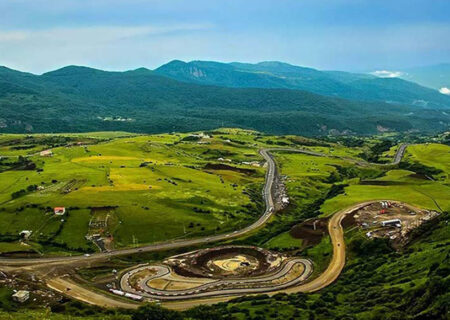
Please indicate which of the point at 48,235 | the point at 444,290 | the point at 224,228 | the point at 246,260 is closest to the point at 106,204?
the point at 48,235

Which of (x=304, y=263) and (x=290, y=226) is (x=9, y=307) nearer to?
(x=304, y=263)

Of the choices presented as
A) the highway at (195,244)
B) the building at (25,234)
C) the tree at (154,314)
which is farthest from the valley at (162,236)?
the tree at (154,314)

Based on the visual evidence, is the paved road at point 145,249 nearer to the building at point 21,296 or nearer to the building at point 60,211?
the building at point 21,296

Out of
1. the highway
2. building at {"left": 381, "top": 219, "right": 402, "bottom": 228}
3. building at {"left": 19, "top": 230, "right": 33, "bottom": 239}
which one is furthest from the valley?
building at {"left": 381, "top": 219, "right": 402, "bottom": 228}

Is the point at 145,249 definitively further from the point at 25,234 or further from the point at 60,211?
the point at 25,234

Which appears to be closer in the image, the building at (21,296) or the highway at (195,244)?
the building at (21,296)

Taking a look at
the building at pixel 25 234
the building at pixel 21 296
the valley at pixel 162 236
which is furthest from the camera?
the building at pixel 25 234

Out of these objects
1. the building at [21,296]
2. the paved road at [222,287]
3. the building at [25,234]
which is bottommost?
the paved road at [222,287]

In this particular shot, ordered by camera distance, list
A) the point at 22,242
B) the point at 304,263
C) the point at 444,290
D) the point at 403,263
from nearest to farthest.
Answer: the point at 444,290, the point at 403,263, the point at 304,263, the point at 22,242

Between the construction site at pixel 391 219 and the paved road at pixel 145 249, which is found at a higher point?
the construction site at pixel 391 219

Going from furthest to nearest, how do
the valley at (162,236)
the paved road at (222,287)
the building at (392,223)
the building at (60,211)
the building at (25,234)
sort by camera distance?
1. the building at (60,211)
2. the building at (25,234)
3. the building at (392,223)
4. the valley at (162,236)
5. the paved road at (222,287)
